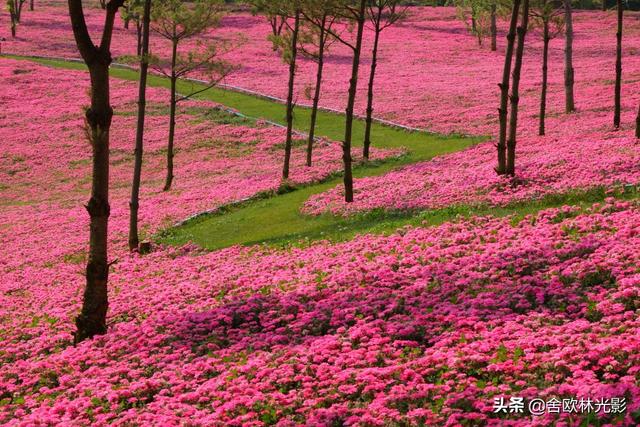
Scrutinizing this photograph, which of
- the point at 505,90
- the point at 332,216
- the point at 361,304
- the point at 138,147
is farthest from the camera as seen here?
the point at 138,147

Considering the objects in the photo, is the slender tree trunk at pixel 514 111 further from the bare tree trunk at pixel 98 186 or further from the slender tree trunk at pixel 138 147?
the bare tree trunk at pixel 98 186

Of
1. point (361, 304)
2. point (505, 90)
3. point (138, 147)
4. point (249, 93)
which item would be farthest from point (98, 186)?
point (249, 93)

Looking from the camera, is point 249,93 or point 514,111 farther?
point 249,93

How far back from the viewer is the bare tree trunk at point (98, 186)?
52.4ft

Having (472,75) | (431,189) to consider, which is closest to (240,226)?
(431,189)

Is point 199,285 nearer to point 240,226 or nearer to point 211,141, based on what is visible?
point 240,226

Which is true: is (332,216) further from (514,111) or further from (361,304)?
(361,304)

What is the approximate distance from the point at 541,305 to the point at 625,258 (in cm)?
230

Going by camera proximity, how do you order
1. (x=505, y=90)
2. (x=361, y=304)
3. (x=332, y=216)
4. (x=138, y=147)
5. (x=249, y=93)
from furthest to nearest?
1. (x=249, y=93)
2. (x=138, y=147)
3. (x=332, y=216)
4. (x=505, y=90)
5. (x=361, y=304)

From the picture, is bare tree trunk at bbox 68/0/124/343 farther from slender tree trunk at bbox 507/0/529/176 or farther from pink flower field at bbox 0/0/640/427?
slender tree trunk at bbox 507/0/529/176

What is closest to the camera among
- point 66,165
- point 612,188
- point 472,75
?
point 612,188

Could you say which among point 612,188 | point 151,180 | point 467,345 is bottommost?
point 151,180

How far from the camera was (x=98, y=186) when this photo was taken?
16375mm

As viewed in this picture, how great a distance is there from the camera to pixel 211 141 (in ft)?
174
